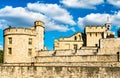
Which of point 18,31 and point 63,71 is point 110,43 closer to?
point 18,31

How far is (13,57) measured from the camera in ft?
147

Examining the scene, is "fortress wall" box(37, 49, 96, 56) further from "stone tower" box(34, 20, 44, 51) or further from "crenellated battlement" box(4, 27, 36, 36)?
"crenellated battlement" box(4, 27, 36, 36)

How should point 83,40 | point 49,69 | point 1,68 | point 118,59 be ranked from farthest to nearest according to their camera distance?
point 83,40, point 118,59, point 1,68, point 49,69

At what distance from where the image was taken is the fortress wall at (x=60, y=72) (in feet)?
98.9

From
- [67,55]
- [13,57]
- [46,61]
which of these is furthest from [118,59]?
[13,57]

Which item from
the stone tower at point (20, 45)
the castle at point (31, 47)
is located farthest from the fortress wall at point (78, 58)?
the stone tower at point (20, 45)

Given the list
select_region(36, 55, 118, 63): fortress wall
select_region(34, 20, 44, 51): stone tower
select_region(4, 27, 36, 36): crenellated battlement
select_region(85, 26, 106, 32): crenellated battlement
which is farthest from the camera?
select_region(85, 26, 106, 32): crenellated battlement

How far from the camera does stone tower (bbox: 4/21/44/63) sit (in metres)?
44.8

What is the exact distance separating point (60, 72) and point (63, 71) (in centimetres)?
32

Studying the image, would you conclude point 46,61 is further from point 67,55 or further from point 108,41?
point 108,41

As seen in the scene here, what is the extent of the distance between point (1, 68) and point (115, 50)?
17.6 metres

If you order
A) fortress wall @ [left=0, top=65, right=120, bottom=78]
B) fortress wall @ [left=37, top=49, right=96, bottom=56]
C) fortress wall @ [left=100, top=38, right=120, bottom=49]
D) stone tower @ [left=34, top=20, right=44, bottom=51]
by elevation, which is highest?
stone tower @ [left=34, top=20, right=44, bottom=51]

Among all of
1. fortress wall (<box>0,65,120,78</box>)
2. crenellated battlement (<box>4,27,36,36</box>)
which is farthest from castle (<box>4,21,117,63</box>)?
fortress wall (<box>0,65,120,78</box>)

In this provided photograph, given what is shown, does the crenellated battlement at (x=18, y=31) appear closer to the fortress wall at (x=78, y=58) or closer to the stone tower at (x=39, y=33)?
the stone tower at (x=39, y=33)
